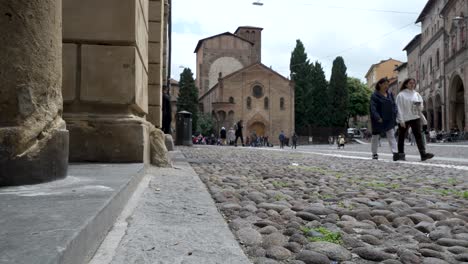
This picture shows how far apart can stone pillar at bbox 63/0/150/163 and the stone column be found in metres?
1.45

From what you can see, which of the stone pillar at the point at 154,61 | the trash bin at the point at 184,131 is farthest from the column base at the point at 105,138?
the trash bin at the point at 184,131

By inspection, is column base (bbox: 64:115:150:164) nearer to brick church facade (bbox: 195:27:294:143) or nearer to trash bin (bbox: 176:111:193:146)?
trash bin (bbox: 176:111:193:146)

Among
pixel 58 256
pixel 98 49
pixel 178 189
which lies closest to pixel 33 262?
pixel 58 256

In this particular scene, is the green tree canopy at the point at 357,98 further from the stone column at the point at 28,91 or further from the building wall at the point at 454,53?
the stone column at the point at 28,91

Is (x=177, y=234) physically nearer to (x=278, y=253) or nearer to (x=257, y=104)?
(x=278, y=253)

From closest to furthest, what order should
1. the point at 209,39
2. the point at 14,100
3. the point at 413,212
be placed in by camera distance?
the point at 14,100, the point at 413,212, the point at 209,39

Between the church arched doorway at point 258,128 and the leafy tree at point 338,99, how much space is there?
38.8ft

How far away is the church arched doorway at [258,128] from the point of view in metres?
60.0

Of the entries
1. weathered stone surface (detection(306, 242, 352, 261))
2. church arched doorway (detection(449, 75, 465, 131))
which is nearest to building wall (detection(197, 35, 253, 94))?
church arched doorway (detection(449, 75, 465, 131))

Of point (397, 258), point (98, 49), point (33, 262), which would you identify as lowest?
point (397, 258)

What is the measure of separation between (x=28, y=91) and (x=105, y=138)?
1689 millimetres

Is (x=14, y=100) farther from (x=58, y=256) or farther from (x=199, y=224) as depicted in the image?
(x=58, y=256)

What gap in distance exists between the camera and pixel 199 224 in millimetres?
2438

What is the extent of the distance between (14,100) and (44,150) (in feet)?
1.08
